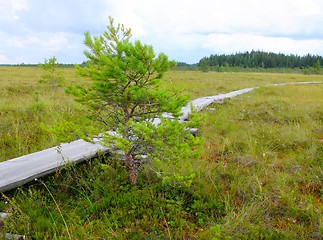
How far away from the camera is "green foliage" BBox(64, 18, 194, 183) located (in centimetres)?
324

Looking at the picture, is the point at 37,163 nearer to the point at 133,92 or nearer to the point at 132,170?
the point at 132,170

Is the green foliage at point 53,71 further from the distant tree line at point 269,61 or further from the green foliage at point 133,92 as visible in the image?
the distant tree line at point 269,61

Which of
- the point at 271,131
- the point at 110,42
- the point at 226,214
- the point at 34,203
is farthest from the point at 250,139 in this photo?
the point at 34,203

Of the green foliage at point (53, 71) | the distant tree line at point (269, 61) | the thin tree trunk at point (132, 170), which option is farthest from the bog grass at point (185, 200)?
the distant tree line at point (269, 61)

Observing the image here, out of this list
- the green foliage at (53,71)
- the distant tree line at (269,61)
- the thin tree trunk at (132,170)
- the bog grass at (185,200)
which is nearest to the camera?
the bog grass at (185,200)

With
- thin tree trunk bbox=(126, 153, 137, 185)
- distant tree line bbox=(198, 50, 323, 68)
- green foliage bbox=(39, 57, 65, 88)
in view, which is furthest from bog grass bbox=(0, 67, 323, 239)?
distant tree line bbox=(198, 50, 323, 68)

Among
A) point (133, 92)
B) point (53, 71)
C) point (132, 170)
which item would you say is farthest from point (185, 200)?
point (53, 71)

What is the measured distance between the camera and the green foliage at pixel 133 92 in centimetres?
324

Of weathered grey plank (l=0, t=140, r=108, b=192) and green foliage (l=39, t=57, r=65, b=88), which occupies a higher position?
green foliage (l=39, t=57, r=65, b=88)

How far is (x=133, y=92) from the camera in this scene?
3322 mm

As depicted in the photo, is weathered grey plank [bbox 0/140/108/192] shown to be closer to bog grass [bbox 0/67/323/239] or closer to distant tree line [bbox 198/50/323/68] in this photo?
bog grass [bbox 0/67/323/239]

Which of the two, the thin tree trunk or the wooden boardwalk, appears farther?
the thin tree trunk

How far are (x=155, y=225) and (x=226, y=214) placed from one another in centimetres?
86

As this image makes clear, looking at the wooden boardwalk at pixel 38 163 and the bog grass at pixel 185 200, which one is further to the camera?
the wooden boardwalk at pixel 38 163
